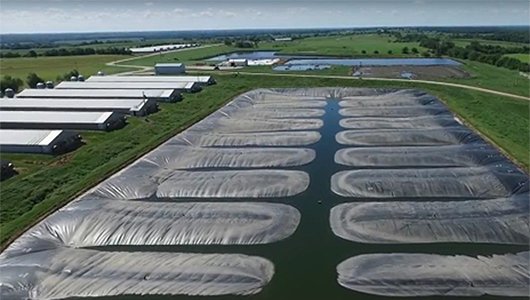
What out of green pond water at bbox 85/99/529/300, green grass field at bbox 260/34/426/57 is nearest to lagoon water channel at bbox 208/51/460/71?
green grass field at bbox 260/34/426/57

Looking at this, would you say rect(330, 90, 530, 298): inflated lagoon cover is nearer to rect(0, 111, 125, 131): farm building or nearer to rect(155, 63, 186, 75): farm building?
rect(0, 111, 125, 131): farm building

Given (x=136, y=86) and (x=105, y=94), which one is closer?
(x=105, y=94)

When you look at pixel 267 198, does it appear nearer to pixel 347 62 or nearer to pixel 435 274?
pixel 435 274

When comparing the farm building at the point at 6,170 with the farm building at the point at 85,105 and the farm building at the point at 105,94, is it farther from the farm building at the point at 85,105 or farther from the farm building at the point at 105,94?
the farm building at the point at 105,94

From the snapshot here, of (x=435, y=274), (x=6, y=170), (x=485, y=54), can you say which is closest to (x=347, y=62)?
(x=485, y=54)

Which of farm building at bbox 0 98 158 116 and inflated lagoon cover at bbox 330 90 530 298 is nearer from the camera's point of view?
inflated lagoon cover at bbox 330 90 530 298

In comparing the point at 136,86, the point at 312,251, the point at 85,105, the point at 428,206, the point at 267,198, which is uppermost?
the point at 136,86

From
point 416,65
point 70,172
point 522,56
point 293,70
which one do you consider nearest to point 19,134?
point 70,172
